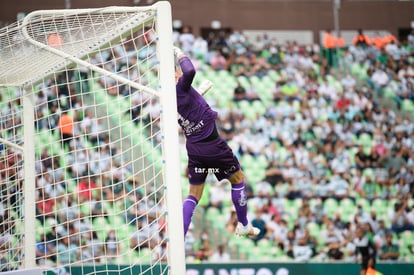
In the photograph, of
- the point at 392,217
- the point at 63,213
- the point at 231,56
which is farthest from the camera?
the point at 231,56

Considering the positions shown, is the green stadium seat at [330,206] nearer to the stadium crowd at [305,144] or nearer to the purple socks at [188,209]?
the stadium crowd at [305,144]

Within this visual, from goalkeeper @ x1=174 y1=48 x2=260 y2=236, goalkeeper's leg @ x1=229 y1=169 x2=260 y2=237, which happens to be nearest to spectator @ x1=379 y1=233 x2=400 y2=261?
goalkeeper's leg @ x1=229 y1=169 x2=260 y2=237

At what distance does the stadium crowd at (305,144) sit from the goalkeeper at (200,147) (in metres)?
6.63

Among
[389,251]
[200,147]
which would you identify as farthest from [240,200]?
[389,251]

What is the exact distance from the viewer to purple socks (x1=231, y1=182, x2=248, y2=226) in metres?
7.68

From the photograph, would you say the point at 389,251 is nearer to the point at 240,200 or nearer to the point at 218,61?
the point at 218,61

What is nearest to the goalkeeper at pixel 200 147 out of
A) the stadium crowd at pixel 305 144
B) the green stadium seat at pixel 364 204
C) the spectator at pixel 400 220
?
the stadium crowd at pixel 305 144

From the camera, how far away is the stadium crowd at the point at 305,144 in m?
15.4

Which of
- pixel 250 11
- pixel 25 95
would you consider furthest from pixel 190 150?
pixel 250 11

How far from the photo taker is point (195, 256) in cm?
1482

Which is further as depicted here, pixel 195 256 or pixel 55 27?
pixel 195 256

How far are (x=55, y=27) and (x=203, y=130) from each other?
1708mm

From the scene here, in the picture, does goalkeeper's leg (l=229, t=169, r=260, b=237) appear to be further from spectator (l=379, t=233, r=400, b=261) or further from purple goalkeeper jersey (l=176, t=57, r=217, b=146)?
spectator (l=379, t=233, r=400, b=261)

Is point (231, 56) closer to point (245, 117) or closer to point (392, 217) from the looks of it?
point (245, 117)
